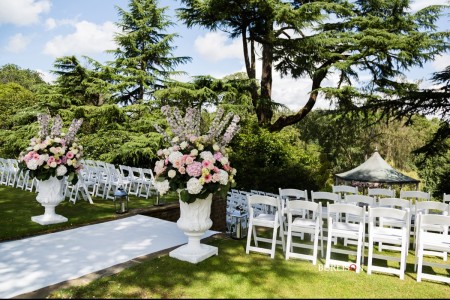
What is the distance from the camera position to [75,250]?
5.32m

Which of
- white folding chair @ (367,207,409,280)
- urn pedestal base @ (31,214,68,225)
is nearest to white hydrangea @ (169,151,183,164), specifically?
white folding chair @ (367,207,409,280)

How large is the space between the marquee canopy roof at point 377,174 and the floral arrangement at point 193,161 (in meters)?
11.9

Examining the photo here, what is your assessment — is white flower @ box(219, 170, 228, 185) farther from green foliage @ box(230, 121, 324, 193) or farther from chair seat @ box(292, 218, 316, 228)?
green foliage @ box(230, 121, 324, 193)

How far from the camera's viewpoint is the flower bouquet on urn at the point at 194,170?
4586 mm

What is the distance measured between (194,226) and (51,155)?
3.73 m

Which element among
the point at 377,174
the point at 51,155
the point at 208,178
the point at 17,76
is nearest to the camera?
the point at 208,178

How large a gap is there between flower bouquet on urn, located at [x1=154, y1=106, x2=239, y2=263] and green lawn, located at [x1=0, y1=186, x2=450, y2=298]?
42 cm

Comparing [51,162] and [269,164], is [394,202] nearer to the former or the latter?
[51,162]

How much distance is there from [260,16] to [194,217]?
1182 cm

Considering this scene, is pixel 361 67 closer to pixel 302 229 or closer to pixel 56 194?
pixel 302 229

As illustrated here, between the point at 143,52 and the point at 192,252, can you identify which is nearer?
the point at 192,252

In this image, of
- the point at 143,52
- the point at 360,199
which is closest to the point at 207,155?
the point at 360,199

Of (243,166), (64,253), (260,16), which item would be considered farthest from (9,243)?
(260,16)

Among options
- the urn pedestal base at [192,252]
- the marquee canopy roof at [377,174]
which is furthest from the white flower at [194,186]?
the marquee canopy roof at [377,174]
